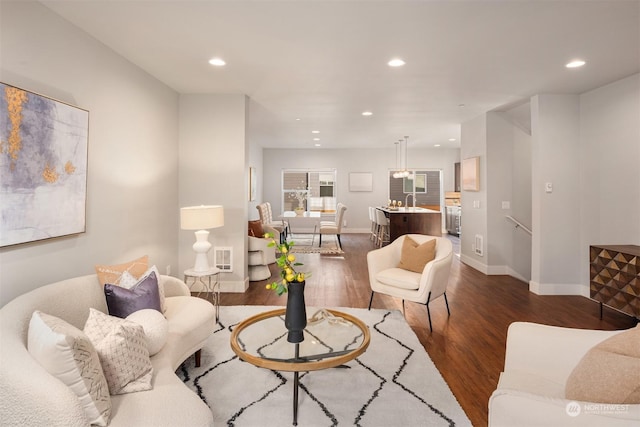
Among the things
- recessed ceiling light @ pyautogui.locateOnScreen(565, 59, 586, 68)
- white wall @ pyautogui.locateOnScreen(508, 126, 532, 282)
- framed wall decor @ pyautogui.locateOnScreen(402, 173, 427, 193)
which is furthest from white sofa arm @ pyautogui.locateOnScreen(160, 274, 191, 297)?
framed wall decor @ pyautogui.locateOnScreen(402, 173, 427, 193)

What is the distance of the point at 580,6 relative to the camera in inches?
90.3

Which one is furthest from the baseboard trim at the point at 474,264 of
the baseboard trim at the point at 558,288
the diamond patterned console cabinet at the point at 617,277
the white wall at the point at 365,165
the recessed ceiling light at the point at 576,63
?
the white wall at the point at 365,165

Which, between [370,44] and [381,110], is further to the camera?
[381,110]

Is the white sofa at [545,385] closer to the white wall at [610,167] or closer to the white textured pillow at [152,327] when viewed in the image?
the white textured pillow at [152,327]

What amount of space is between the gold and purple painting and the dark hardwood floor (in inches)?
82.7

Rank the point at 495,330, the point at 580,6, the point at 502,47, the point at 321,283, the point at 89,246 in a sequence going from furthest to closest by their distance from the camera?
the point at 321,283 < the point at 495,330 < the point at 502,47 < the point at 89,246 < the point at 580,6

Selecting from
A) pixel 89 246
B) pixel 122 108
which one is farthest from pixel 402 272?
Result: pixel 122 108

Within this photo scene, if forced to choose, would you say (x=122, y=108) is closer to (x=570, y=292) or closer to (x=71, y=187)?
(x=71, y=187)

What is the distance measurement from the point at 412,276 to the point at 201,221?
87.6 inches

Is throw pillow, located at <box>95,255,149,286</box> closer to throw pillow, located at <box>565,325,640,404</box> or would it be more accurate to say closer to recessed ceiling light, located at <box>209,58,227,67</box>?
recessed ceiling light, located at <box>209,58,227,67</box>

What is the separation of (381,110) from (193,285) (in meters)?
3.86

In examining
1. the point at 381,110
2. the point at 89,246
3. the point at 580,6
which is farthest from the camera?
the point at 381,110

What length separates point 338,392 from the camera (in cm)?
218

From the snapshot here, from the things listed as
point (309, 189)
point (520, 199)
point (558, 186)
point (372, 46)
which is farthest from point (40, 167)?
point (309, 189)
